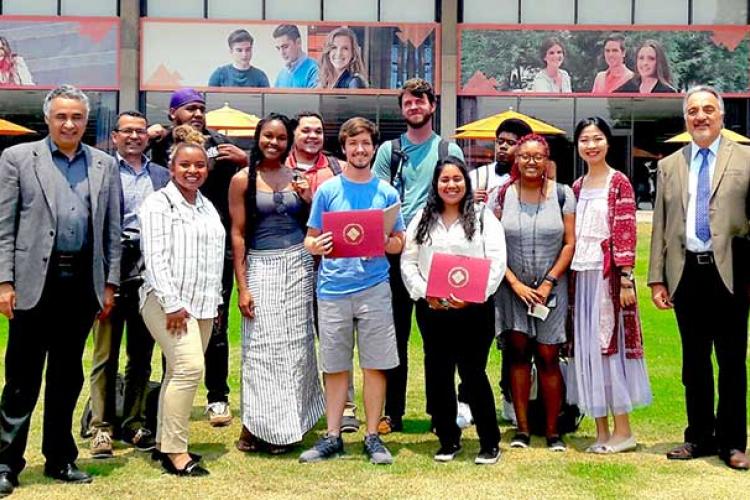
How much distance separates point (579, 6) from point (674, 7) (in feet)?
9.62

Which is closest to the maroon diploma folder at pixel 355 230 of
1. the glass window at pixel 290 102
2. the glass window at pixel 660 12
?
the glass window at pixel 290 102

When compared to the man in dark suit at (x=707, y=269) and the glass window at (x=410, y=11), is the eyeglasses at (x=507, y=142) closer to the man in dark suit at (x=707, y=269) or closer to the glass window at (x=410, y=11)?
the man in dark suit at (x=707, y=269)

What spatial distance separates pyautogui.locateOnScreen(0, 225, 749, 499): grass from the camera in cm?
544

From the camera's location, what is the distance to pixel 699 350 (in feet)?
20.2

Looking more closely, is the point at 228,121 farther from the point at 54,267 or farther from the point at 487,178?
the point at 54,267

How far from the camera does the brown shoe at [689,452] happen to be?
617 centimetres

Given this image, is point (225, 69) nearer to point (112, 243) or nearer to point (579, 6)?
point (579, 6)

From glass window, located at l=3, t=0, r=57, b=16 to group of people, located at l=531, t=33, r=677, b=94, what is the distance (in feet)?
47.1

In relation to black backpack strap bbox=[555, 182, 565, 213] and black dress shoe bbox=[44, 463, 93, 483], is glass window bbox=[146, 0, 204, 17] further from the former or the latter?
black dress shoe bbox=[44, 463, 93, 483]

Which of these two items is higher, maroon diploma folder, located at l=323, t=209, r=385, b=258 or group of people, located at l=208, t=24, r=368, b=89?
group of people, located at l=208, t=24, r=368, b=89

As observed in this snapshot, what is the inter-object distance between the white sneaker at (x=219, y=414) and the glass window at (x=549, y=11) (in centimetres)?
2249

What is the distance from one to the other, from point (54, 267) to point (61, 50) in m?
23.3

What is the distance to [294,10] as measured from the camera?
89.1ft

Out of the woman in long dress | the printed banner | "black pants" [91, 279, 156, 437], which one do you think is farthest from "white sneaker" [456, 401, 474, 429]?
the printed banner
